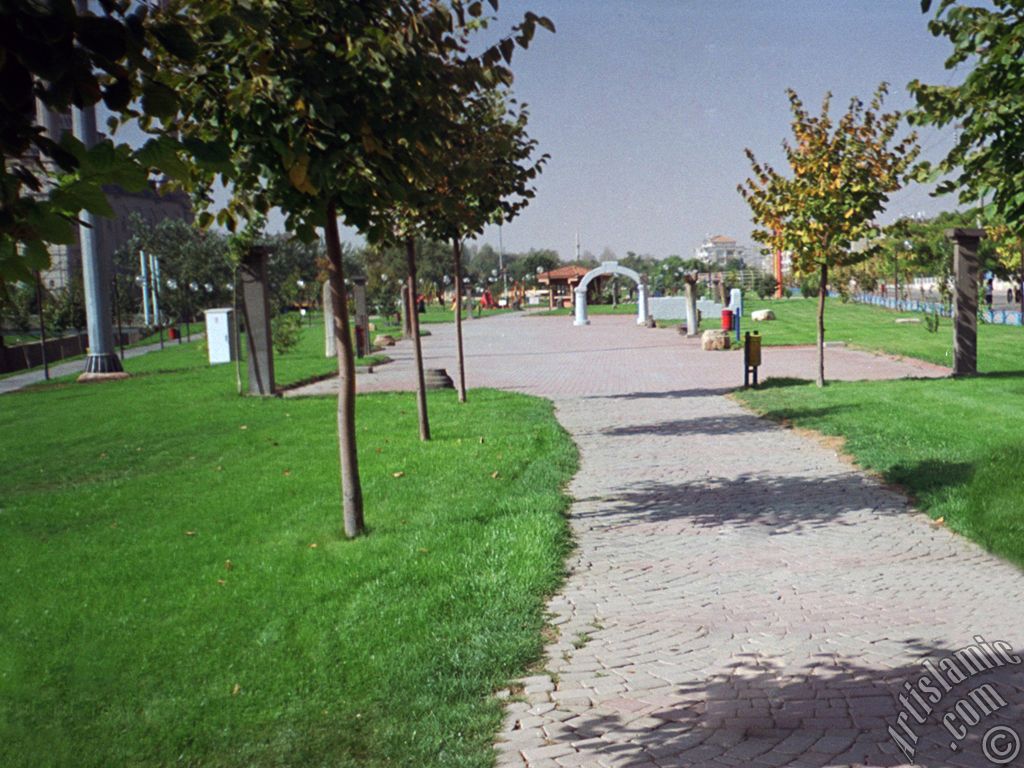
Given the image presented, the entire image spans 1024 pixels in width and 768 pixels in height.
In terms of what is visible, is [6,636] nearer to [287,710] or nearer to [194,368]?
[287,710]

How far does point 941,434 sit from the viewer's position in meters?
11.5

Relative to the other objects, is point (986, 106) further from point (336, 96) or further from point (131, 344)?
point (131, 344)

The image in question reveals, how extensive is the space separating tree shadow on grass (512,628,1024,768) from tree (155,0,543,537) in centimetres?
276

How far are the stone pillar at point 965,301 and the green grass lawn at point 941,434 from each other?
0.61 m

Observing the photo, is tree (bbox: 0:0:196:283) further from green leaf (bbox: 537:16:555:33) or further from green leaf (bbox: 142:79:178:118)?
green leaf (bbox: 537:16:555:33)

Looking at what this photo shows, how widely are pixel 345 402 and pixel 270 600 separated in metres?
2.06

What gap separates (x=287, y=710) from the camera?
4.52 meters

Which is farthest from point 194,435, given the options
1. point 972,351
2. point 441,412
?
point 972,351

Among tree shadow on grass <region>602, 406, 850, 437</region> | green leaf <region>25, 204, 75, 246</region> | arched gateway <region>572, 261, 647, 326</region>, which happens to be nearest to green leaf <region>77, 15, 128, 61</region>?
green leaf <region>25, 204, 75, 246</region>

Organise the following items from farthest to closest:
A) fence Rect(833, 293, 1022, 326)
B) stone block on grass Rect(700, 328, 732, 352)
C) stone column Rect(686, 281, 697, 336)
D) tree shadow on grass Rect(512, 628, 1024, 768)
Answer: fence Rect(833, 293, 1022, 326) < stone column Rect(686, 281, 697, 336) < stone block on grass Rect(700, 328, 732, 352) < tree shadow on grass Rect(512, 628, 1024, 768)

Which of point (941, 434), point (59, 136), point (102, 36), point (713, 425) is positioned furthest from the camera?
point (713, 425)

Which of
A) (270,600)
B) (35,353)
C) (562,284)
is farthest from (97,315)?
(562,284)

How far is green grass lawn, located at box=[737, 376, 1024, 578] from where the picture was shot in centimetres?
779

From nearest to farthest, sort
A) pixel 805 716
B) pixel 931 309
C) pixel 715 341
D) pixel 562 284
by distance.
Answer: pixel 805 716, pixel 715 341, pixel 931 309, pixel 562 284
